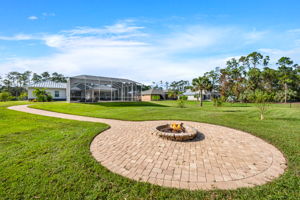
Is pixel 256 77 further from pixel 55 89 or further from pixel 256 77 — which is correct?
pixel 55 89

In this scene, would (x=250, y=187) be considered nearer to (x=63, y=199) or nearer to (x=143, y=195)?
(x=143, y=195)

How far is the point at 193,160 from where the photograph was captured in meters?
3.52

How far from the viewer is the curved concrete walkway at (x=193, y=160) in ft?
8.83

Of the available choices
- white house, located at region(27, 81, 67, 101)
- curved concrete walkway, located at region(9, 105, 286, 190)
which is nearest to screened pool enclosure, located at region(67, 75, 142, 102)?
white house, located at region(27, 81, 67, 101)

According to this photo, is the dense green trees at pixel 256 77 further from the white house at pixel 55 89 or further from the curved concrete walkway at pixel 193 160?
the white house at pixel 55 89

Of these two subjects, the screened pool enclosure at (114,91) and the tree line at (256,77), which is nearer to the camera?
the screened pool enclosure at (114,91)

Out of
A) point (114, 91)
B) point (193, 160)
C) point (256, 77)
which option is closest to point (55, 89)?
point (114, 91)

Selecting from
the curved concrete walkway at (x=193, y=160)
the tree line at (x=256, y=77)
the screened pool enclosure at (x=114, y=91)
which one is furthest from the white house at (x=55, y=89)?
the tree line at (x=256, y=77)

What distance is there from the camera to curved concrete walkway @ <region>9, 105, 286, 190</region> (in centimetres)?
269

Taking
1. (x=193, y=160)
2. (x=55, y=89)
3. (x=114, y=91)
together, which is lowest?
(x=193, y=160)

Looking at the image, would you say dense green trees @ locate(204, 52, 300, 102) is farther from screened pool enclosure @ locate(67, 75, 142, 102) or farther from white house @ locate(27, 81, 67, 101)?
white house @ locate(27, 81, 67, 101)

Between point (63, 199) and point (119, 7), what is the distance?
11250mm

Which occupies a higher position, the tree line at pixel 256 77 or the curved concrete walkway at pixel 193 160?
the tree line at pixel 256 77

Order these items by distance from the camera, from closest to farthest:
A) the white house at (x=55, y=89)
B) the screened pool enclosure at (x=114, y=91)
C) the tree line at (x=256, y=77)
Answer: the screened pool enclosure at (x=114, y=91)
the white house at (x=55, y=89)
the tree line at (x=256, y=77)
